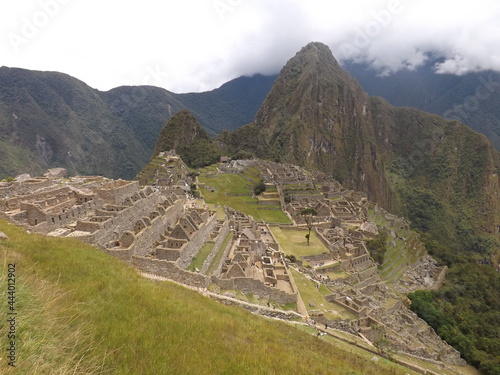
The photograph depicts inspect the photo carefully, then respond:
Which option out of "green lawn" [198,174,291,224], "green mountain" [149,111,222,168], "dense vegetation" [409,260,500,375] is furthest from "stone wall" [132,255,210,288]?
"green mountain" [149,111,222,168]

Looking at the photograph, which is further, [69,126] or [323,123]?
[323,123]

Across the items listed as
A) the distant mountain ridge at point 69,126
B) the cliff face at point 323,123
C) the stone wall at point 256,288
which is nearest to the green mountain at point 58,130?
the distant mountain ridge at point 69,126

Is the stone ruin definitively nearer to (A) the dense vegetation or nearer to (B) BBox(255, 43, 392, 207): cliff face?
(A) the dense vegetation

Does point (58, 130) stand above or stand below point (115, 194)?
above

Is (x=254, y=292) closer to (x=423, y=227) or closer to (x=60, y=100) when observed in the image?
(x=423, y=227)

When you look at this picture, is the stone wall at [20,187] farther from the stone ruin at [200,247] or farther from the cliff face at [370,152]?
the cliff face at [370,152]

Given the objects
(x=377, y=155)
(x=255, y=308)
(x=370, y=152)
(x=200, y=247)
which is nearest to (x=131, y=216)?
(x=200, y=247)

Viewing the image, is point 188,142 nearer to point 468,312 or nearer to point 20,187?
point 20,187
